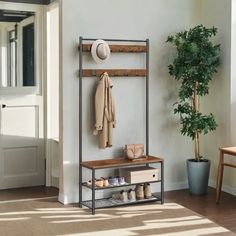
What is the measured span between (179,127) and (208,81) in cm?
67

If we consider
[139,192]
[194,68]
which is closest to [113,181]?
[139,192]

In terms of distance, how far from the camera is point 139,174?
5125 mm

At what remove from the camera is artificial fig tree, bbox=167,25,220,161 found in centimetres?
533

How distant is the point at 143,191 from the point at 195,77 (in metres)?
Result: 1.35

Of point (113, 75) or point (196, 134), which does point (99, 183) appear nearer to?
point (113, 75)

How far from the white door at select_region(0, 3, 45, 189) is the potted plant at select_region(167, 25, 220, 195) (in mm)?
1640

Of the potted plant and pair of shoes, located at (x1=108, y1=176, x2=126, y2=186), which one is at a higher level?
the potted plant

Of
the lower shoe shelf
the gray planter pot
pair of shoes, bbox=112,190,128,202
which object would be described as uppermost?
the gray planter pot

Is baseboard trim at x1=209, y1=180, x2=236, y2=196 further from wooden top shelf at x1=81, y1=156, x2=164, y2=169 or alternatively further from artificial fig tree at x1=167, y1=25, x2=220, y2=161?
wooden top shelf at x1=81, y1=156, x2=164, y2=169

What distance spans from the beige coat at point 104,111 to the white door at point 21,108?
1.13 meters

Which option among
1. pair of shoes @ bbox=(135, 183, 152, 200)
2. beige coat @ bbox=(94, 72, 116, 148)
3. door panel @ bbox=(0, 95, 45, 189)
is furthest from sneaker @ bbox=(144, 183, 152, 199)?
door panel @ bbox=(0, 95, 45, 189)

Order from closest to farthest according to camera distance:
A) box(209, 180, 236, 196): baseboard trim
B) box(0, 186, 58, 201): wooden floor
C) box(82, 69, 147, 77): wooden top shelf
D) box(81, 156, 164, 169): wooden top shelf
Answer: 1. box(81, 156, 164, 169): wooden top shelf
2. box(82, 69, 147, 77): wooden top shelf
3. box(0, 186, 58, 201): wooden floor
4. box(209, 180, 236, 196): baseboard trim

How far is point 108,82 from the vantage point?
202 inches

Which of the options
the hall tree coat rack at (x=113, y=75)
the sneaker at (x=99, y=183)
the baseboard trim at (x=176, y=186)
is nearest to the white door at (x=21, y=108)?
the hall tree coat rack at (x=113, y=75)
